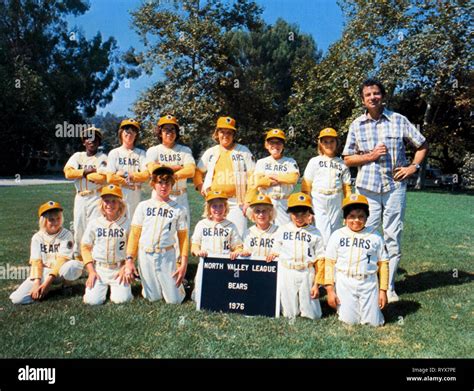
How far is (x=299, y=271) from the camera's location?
442 cm

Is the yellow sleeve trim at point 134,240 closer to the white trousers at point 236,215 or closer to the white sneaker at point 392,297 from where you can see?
the white trousers at point 236,215

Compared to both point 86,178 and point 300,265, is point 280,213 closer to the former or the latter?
point 300,265

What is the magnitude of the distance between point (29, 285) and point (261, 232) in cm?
250

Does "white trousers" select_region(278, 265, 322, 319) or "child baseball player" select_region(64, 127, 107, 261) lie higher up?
"child baseball player" select_region(64, 127, 107, 261)

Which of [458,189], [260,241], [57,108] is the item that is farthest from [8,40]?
[458,189]

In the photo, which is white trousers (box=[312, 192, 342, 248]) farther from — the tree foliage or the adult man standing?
the tree foliage

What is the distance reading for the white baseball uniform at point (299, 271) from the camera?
14.3 feet

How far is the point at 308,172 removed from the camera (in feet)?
18.0

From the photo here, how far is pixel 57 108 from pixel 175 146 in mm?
20533

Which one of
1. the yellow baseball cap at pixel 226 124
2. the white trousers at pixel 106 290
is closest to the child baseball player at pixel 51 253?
the white trousers at pixel 106 290

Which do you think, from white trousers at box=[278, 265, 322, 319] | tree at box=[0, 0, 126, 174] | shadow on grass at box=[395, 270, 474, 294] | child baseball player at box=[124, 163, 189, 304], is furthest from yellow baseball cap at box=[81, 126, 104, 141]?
tree at box=[0, 0, 126, 174]

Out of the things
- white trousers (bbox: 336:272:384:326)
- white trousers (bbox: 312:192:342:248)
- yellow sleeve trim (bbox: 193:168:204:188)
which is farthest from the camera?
yellow sleeve trim (bbox: 193:168:204:188)

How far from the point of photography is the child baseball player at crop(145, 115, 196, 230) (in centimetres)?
540

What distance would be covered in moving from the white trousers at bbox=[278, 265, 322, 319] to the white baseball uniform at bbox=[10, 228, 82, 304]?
2.35 metres
